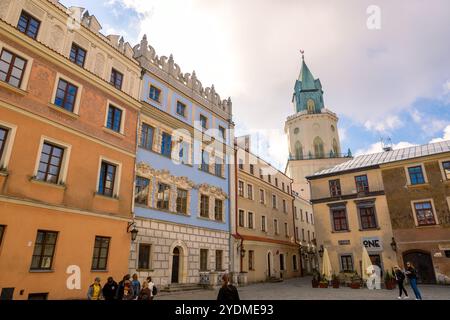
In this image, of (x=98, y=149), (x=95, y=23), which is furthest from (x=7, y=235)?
(x=95, y=23)

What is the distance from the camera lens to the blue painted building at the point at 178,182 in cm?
1828

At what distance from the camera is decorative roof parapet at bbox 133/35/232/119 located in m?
21.1

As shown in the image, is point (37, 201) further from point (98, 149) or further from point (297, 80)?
point (297, 80)

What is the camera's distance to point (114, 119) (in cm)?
1766

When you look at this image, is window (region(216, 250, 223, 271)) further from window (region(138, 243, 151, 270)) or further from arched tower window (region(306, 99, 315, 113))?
arched tower window (region(306, 99, 315, 113))

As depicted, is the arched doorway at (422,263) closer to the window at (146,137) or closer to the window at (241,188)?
the window at (241,188)

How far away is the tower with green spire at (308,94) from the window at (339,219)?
1411 inches

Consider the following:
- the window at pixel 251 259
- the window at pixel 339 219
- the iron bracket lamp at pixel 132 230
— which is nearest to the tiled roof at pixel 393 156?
the window at pixel 339 219

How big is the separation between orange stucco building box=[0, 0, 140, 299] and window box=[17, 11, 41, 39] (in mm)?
50

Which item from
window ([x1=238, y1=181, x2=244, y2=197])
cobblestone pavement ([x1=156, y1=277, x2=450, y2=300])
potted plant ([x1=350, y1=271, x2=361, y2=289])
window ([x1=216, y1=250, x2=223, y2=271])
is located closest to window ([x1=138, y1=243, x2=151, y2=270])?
cobblestone pavement ([x1=156, y1=277, x2=450, y2=300])

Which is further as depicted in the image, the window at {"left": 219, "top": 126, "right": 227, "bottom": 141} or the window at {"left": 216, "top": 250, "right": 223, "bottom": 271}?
the window at {"left": 219, "top": 126, "right": 227, "bottom": 141}

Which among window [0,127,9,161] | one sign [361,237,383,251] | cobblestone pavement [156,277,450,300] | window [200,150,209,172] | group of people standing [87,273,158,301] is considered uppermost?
window [200,150,209,172]

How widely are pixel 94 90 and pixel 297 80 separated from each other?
55786 mm

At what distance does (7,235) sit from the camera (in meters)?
11.4
